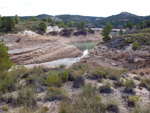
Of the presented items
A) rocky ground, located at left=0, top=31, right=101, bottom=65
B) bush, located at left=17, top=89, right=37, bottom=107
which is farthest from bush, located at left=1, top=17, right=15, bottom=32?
bush, located at left=17, top=89, right=37, bottom=107

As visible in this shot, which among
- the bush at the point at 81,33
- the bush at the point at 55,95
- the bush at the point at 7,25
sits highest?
the bush at the point at 7,25

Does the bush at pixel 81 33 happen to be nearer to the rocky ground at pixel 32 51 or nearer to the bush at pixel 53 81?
the rocky ground at pixel 32 51

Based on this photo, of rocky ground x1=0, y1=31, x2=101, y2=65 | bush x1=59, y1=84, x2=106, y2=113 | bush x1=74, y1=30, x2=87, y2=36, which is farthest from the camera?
bush x1=74, y1=30, x2=87, y2=36

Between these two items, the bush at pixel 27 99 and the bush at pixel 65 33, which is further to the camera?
the bush at pixel 65 33

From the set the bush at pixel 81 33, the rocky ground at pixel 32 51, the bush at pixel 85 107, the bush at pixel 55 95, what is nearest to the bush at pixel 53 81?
the bush at pixel 55 95

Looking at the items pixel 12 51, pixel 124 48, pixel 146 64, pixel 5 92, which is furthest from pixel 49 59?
pixel 5 92

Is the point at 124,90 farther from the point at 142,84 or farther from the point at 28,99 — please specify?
the point at 28,99

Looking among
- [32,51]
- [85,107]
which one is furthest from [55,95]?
[32,51]

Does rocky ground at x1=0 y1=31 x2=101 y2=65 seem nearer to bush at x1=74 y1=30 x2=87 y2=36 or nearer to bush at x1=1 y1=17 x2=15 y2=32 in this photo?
bush at x1=1 y1=17 x2=15 y2=32

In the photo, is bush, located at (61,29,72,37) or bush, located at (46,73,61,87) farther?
bush, located at (61,29,72,37)

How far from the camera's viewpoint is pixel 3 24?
108 ft

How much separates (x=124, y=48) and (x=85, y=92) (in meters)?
22.4

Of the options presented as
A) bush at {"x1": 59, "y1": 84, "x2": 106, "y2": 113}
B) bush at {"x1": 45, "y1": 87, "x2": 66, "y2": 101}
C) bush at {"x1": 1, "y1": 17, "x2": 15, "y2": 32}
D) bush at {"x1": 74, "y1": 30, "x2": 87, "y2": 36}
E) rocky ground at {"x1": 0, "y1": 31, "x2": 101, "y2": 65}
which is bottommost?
rocky ground at {"x1": 0, "y1": 31, "x2": 101, "y2": 65}

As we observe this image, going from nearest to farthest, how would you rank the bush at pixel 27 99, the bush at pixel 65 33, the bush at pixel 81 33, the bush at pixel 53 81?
the bush at pixel 27 99 → the bush at pixel 53 81 → the bush at pixel 65 33 → the bush at pixel 81 33
